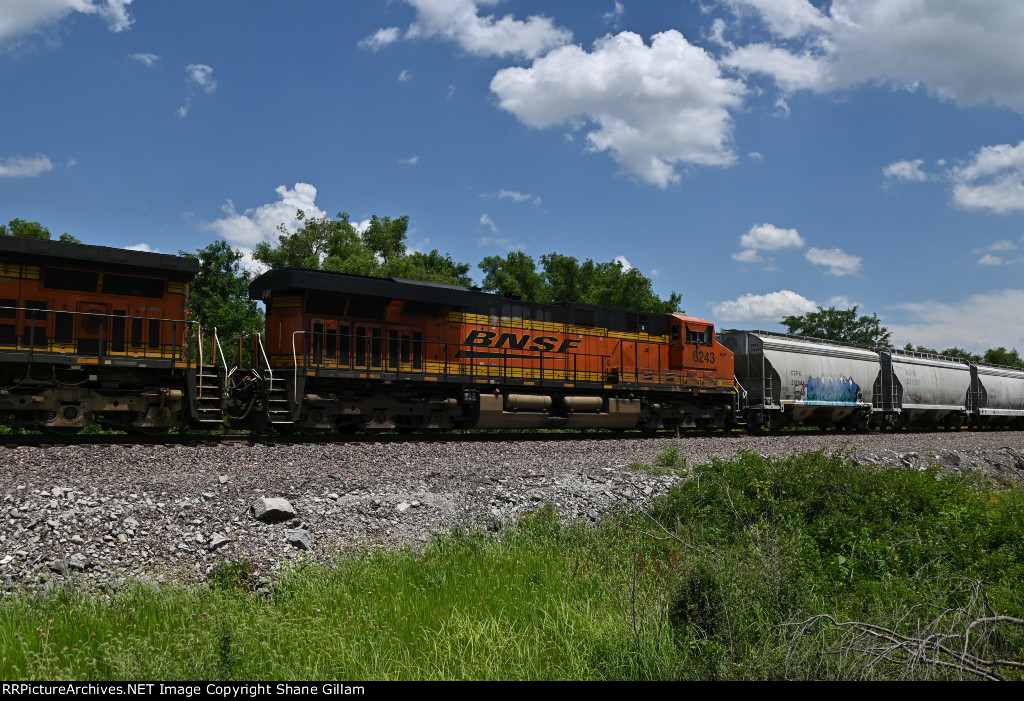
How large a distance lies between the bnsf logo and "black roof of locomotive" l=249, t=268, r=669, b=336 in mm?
564

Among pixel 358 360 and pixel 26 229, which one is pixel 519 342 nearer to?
pixel 358 360

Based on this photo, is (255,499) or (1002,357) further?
(1002,357)

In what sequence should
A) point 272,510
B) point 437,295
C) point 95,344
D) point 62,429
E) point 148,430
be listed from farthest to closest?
point 437,295 < point 148,430 < point 95,344 < point 62,429 < point 272,510

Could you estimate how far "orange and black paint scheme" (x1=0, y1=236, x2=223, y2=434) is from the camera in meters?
11.7

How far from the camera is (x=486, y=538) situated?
765 centimetres

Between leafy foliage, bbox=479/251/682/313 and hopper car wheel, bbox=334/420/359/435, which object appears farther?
leafy foliage, bbox=479/251/682/313

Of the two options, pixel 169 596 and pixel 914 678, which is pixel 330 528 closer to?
pixel 169 596

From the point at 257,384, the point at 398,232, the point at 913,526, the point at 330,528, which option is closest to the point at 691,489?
the point at 913,526

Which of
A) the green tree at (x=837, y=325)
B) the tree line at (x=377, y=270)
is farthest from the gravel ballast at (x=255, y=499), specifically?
the green tree at (x=837, y=325)

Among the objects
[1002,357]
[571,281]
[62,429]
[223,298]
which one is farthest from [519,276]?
[1002,357]

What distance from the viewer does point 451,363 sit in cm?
1659

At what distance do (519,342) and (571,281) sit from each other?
29929 mm

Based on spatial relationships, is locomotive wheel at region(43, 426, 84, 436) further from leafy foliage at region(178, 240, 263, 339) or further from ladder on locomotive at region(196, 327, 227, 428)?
leafy foliage at region(178, 240, 263, 339)

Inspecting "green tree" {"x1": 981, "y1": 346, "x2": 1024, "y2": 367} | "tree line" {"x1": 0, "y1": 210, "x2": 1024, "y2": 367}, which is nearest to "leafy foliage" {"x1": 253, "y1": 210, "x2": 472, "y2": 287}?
"tree line" {"x1": 0, "y1": 210, "x2": 1024, "y2": 367}
